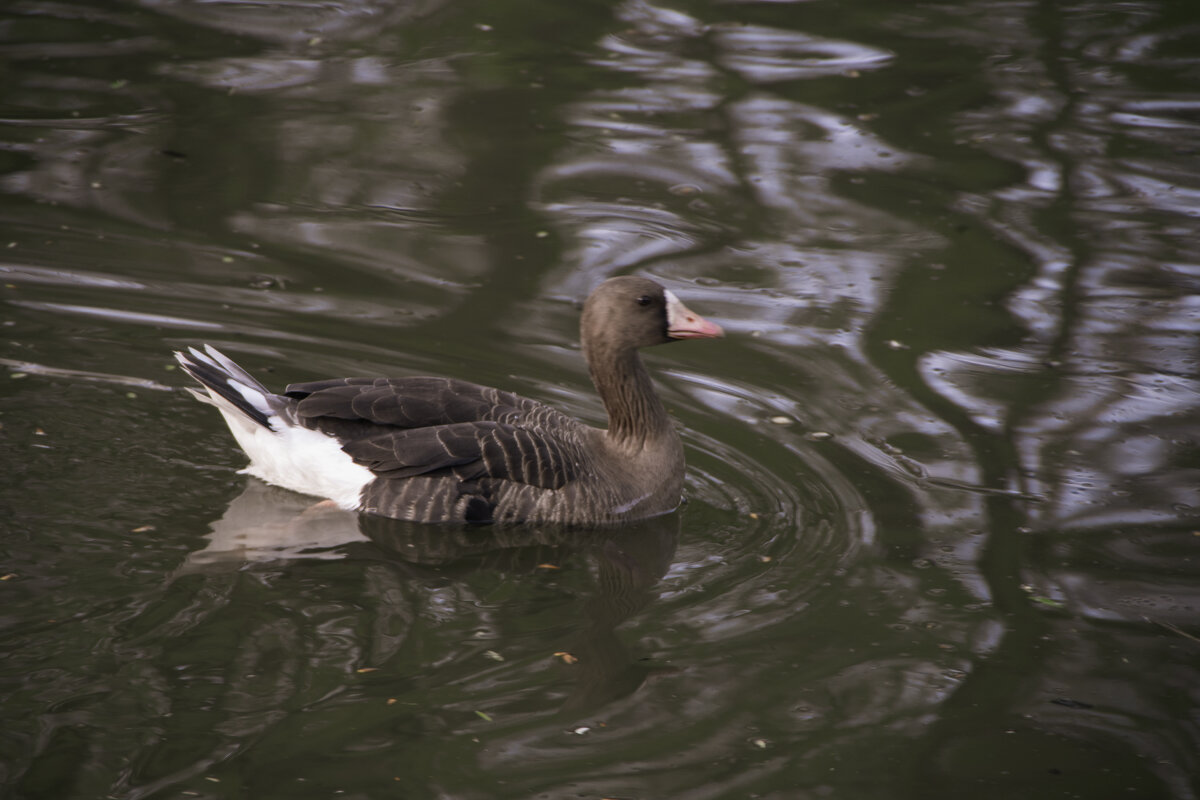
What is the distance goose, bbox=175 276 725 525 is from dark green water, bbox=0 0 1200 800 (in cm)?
19

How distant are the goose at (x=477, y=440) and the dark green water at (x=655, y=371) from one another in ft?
0.62

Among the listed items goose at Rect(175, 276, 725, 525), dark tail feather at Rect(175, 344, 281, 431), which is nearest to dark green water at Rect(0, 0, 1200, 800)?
goose at Rect(175, 276, 725, 525)

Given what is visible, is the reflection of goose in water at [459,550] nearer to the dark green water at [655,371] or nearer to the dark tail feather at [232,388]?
the dark green water at [655,371]

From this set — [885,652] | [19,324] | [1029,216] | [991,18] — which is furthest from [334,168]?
[991,18]

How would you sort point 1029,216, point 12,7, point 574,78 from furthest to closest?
point 12,7 → point 574,78 → point 1029,216

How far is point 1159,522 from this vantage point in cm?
725

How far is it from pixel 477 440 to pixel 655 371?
210cm

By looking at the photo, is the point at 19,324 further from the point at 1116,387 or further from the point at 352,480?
the point at 1116,387

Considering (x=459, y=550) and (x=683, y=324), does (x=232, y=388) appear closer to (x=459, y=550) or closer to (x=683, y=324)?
(x=459, y=550)

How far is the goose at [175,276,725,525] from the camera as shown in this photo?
7141mm

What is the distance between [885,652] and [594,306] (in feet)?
8.31

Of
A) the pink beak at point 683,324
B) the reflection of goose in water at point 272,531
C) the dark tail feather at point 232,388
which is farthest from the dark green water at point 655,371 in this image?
the pink beak at point 683,324

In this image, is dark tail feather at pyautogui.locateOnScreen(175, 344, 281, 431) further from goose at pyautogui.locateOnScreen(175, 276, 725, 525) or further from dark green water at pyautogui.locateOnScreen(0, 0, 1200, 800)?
dark green water at pyautogui.locateOnScreen(0, 0, 1200, 800)

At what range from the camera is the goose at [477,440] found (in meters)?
7.14
